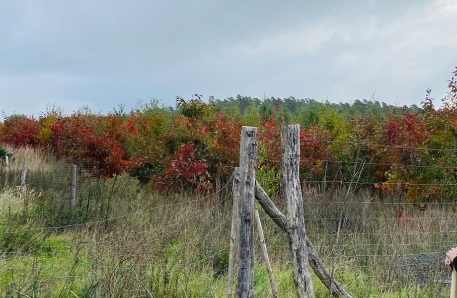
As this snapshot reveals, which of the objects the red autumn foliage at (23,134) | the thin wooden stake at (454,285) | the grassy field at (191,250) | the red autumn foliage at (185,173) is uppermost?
the red autumn foliage at (23,134)

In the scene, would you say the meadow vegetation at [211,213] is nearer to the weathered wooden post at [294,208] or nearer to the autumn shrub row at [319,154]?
the autumn shrub row at [319,154]

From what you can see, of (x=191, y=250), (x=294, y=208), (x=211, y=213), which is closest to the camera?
(x=294, y=208)

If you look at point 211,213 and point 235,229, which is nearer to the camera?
point 235,229

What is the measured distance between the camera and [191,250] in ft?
25.2

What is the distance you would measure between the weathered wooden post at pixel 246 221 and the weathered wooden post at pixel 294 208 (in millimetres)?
393

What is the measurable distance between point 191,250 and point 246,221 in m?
2.27

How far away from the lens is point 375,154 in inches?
520

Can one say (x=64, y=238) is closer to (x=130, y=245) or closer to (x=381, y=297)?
(x=130, y=245)

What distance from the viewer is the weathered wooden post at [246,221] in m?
5.55

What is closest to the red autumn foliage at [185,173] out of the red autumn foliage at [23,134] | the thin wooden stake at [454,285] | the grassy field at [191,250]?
the grassy field at [191,250]

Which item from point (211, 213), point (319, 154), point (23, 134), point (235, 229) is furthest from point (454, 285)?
point (23, 134)

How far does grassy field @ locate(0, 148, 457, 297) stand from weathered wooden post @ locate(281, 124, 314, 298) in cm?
43

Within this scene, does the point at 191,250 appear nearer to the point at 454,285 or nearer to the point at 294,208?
the point at 294,208

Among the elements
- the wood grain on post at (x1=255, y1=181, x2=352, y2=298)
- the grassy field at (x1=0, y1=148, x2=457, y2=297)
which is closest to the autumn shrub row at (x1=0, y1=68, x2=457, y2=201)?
the grassy field at (x1=0, y1=148, x2=457, y2=297)
